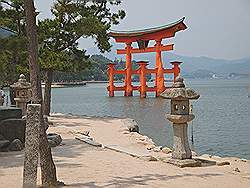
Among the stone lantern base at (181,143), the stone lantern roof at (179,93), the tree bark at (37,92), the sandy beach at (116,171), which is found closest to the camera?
the tree bark at (37,92)

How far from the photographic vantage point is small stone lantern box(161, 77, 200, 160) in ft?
27.3

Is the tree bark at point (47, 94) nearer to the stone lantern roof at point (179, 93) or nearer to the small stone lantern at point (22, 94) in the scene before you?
the small stone lantern at point (22, 94)

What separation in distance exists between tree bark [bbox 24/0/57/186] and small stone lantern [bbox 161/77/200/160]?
Answer: 132 inches

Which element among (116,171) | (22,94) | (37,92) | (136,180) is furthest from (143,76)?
(37,92)

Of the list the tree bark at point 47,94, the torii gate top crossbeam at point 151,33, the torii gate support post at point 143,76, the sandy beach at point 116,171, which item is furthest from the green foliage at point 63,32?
the torii gate support post at point 143,76

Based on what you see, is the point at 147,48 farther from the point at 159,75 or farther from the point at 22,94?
the point at 22,94

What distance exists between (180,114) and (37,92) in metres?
3.51

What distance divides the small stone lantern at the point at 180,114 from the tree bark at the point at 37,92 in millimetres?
3348

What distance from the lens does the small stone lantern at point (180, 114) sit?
8.34 meters

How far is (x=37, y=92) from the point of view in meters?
5.94

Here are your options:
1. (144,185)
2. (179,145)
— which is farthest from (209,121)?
(144,185)

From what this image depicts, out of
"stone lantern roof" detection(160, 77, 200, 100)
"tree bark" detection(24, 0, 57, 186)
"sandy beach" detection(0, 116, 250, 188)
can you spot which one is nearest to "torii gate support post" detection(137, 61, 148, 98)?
"sandy beach" detection(0, 116, 250, 188)

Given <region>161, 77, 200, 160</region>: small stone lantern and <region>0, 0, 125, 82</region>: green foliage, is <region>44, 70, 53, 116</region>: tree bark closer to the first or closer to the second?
<region>0, 0, 125, 82</region>: green foliage

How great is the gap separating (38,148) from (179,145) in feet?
12.4
